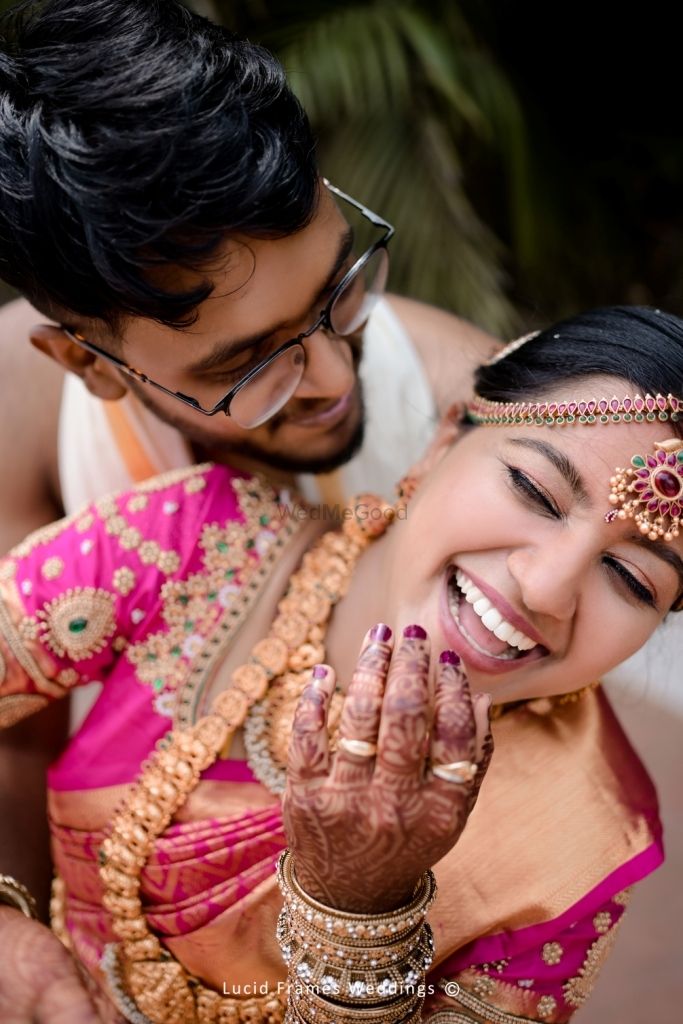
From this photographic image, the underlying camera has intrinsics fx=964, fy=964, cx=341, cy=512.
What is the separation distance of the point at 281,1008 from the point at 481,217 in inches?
132

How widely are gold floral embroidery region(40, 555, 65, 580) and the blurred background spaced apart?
1.41 m

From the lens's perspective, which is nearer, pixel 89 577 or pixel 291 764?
pixel 291 764

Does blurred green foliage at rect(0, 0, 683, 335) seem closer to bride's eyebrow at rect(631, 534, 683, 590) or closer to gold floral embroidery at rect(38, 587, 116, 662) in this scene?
bride's eyebrow at rect(631, 534, 683, 590)

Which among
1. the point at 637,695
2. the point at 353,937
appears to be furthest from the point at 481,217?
the point at 353,937

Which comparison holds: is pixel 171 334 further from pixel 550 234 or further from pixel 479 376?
pixel 550 234

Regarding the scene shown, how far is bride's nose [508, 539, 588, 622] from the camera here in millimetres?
1339

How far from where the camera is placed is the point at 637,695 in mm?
3516

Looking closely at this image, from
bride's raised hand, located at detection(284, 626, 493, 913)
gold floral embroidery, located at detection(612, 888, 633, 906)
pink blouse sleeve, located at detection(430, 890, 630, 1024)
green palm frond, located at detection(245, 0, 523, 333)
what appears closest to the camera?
bride's raised hand, located at detection(284, 626, 493, 913)

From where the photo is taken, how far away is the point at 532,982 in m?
1.50

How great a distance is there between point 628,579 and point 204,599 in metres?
0.74

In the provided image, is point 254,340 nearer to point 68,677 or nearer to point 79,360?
point 79,360

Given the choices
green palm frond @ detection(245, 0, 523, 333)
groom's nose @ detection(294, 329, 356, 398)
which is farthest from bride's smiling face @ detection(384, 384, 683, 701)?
green palm frond @ detection(245, 0, 523, 333)

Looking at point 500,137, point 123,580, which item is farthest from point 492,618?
point 500,137

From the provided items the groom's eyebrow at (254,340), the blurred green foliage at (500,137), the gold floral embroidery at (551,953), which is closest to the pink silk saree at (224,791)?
the gold floral embroidery at (551,953)
